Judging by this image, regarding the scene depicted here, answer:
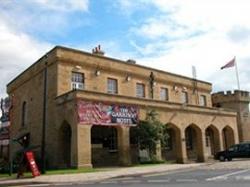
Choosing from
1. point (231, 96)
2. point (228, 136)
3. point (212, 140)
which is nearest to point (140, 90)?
point (212, 140)

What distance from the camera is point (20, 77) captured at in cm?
3912

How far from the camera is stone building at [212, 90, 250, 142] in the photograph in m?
49.0

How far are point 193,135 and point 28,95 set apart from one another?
17.0 metres

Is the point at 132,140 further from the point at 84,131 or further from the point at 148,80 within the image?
the point at 148,80

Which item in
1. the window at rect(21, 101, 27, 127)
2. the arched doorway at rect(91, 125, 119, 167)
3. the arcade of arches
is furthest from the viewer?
the window at rect(21, 101, 27, 127)

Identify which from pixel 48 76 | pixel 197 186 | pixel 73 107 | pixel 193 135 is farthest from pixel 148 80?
pixel 197 186

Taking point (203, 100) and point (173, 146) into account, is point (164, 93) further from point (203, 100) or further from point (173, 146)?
point (203, 100)

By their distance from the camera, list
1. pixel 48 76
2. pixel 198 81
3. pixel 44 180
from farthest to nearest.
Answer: pixel 198 81 → pixel 48 76 → pixel 44 180

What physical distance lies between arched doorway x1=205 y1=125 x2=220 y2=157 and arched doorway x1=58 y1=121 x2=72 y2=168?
53.1ft

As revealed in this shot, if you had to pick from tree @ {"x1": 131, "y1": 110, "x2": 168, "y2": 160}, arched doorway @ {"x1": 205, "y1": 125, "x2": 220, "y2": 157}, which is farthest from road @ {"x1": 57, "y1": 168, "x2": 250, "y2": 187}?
arched doorway @ {"x1": 205, "y1": 125, "x2": 220, "y2": 157}

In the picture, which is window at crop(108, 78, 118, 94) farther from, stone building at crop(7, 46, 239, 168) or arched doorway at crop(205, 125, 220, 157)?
arched doorway at crop(205, 125, 220, 157)

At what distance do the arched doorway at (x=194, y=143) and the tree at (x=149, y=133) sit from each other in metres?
7.93

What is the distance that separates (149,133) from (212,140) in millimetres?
14980

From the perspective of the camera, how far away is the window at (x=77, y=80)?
107ft
